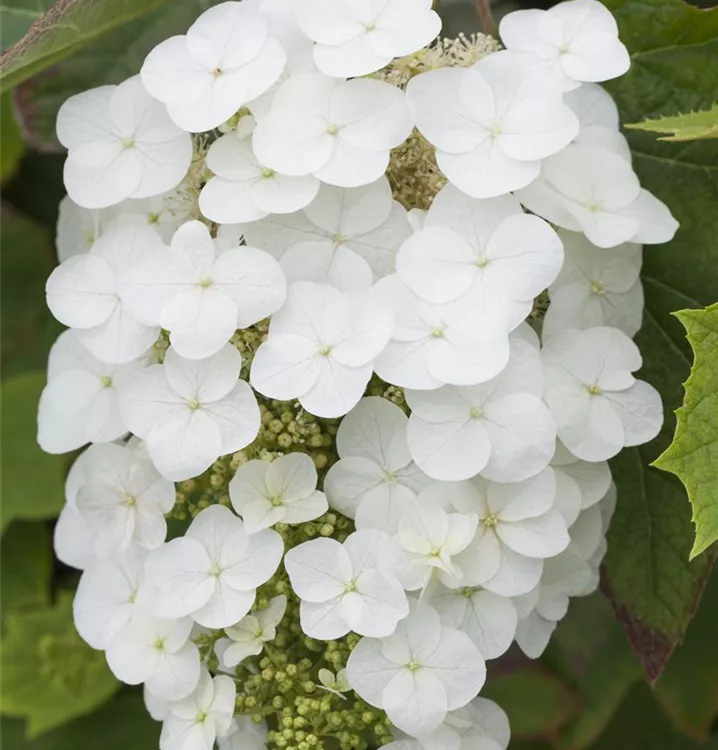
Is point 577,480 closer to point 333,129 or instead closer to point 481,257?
point 481,257

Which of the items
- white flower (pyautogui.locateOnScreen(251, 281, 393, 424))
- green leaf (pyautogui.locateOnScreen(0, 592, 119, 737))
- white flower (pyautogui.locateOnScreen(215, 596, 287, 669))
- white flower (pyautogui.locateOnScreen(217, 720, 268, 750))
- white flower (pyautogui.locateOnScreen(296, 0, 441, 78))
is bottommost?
green leaf (pyautogui.locateOnScreen(0, 592, 119, 737))

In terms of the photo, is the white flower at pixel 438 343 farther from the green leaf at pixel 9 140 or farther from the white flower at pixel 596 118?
the green leaf at pixel 9 140

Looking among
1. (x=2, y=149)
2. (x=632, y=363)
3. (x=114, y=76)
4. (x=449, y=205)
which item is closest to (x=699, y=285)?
(x=632, y=363)

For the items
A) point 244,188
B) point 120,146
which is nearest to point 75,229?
point 120,146

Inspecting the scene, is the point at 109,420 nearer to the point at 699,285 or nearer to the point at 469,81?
the point at 469,81

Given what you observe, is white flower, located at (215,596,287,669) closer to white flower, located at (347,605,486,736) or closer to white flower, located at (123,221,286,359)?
white flower, located at (347,605,486,736)

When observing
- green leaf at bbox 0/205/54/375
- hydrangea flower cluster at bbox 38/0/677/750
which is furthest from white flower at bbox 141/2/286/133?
green leaf at bbox 0/205/54/375
